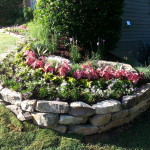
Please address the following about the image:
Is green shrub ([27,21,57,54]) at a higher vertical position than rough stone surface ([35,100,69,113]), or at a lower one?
higher

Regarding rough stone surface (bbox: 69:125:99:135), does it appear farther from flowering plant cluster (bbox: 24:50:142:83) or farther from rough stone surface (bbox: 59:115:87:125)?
flowering plant cluster (bbox: 24:50:142:83)

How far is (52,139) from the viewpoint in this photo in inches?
120

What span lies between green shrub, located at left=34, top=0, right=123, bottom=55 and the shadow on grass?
2484mm

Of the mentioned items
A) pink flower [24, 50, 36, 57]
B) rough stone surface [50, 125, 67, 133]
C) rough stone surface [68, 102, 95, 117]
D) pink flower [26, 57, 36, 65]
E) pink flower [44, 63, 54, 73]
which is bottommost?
rough stone surface [50, 125, 67, 133]

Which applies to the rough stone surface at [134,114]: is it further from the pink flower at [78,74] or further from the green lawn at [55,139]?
the pink flower at [78,74]

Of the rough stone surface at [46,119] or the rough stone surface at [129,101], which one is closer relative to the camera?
the rough stone surface at [46,119]

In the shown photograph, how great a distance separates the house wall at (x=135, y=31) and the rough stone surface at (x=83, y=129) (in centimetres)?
526

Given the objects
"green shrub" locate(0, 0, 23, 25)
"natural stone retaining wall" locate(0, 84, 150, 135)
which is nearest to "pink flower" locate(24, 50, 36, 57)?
"natural stone retaining wall" locate(0, 84, 150, 135)

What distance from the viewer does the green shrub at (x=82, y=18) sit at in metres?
4.93

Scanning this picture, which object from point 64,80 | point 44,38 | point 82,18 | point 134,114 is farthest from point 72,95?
point 82,18

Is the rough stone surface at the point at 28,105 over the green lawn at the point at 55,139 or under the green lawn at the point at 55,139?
over

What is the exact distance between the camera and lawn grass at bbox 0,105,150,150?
116 inches

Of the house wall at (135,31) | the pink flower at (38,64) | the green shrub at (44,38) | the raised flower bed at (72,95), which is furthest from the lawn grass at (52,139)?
the house wall at (135,31)

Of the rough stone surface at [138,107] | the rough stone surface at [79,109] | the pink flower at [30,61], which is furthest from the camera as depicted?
the pink flower at [30,61]
